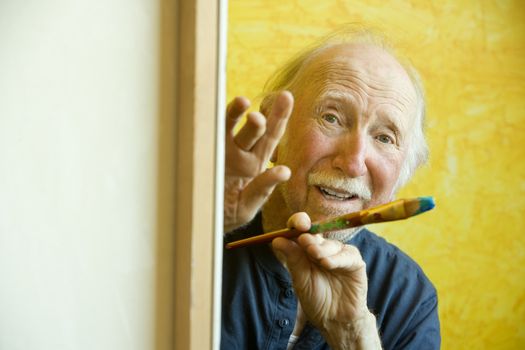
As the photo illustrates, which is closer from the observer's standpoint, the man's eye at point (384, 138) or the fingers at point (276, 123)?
the fingers at point (276, 123)

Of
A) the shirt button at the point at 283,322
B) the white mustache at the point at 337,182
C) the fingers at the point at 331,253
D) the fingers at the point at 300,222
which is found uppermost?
the white mustache at the point at 337,182

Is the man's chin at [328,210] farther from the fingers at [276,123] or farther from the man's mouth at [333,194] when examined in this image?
the fingers at [276,123]

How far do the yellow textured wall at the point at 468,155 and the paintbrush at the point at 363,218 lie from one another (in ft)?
0.37

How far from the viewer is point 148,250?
57 cm

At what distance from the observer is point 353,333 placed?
78cm

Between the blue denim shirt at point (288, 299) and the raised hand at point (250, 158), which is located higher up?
the raised hand at point (250, 158)

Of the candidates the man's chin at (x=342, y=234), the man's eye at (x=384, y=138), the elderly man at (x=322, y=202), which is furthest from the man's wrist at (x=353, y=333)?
the man's eye at (x=384, y=138)

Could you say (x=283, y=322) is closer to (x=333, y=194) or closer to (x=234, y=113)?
(x=333, y=194)

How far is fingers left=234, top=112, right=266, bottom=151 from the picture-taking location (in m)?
0.64

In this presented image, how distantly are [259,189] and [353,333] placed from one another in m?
0.23

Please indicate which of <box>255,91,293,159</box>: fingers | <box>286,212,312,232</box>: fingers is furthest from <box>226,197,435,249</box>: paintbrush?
<box>255,91,293,159</box>: fingers

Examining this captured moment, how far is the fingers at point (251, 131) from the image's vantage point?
64 centimetres

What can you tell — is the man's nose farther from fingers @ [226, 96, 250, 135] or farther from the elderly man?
fingers @ [226, 96, 250, 135]

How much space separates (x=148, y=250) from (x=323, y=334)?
0.30 metres
